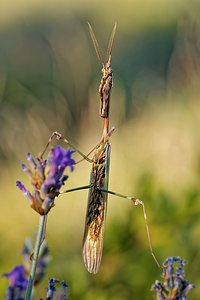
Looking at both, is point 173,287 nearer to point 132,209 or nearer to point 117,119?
point 132,209

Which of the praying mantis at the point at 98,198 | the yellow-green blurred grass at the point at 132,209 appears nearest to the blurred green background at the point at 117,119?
the yellow-green blurred grass at the point at 132,209

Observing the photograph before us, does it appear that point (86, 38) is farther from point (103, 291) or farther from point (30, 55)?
point (103, 291)

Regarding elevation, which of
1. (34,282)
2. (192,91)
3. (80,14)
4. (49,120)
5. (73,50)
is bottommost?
(34,282)

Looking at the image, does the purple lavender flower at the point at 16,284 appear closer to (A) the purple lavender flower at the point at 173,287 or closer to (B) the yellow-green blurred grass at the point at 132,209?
(A) the purple lavender flower at the point at 173,287

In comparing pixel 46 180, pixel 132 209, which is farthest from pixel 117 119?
pixel 46 180

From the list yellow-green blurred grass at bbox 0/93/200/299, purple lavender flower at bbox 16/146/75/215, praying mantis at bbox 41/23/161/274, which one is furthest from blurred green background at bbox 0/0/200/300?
purple lavender flower at bbox 16/146/75/215

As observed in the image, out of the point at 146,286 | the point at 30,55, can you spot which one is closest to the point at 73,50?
the point at 30,55
